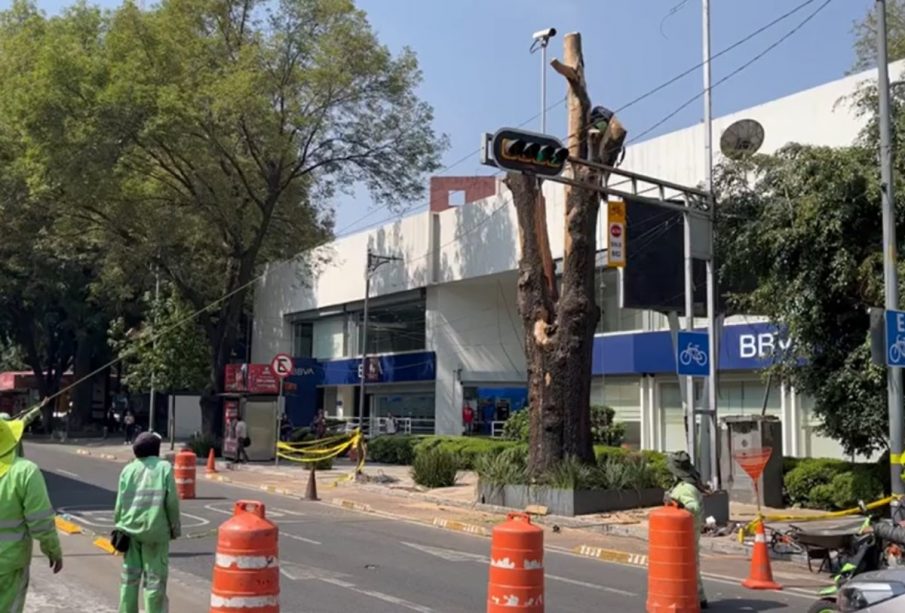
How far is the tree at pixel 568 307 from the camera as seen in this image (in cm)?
1978

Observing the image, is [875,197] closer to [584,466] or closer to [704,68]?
[704,68]

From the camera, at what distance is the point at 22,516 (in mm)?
6109

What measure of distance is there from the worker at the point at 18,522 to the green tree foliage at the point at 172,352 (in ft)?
113

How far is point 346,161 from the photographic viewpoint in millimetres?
37000

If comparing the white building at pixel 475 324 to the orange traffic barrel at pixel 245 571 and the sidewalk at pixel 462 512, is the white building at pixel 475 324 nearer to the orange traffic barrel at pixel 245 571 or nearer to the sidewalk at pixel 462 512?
the sidewalk at pixel 462 512

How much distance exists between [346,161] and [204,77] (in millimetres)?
6461

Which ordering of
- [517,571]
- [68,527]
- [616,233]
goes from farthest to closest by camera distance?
[616,233]
[68,527]
[517,571]

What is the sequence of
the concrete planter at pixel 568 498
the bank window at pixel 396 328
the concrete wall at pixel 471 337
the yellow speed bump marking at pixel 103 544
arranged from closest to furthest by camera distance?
1. the yellow speed bump marking at pixel 103 544
2. the concrete planter at pixel 568 498
3. the concrete wall at pixel 471 337
4. the bank window at pixel 396 328

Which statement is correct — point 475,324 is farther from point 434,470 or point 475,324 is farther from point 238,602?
point 238,602

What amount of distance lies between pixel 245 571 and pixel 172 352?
35599mm

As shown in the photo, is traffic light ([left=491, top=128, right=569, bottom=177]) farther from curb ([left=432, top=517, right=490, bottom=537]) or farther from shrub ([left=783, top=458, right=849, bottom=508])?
shrub ([left=783, top=458, right=849, bottom=508])

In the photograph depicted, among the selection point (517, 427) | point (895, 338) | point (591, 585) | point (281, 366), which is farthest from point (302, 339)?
point (591, 585)

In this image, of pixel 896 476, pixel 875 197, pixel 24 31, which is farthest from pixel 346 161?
pixel 896 476

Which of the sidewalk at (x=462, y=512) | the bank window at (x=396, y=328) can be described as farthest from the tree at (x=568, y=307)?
the bank window at (x=396, y=328)
